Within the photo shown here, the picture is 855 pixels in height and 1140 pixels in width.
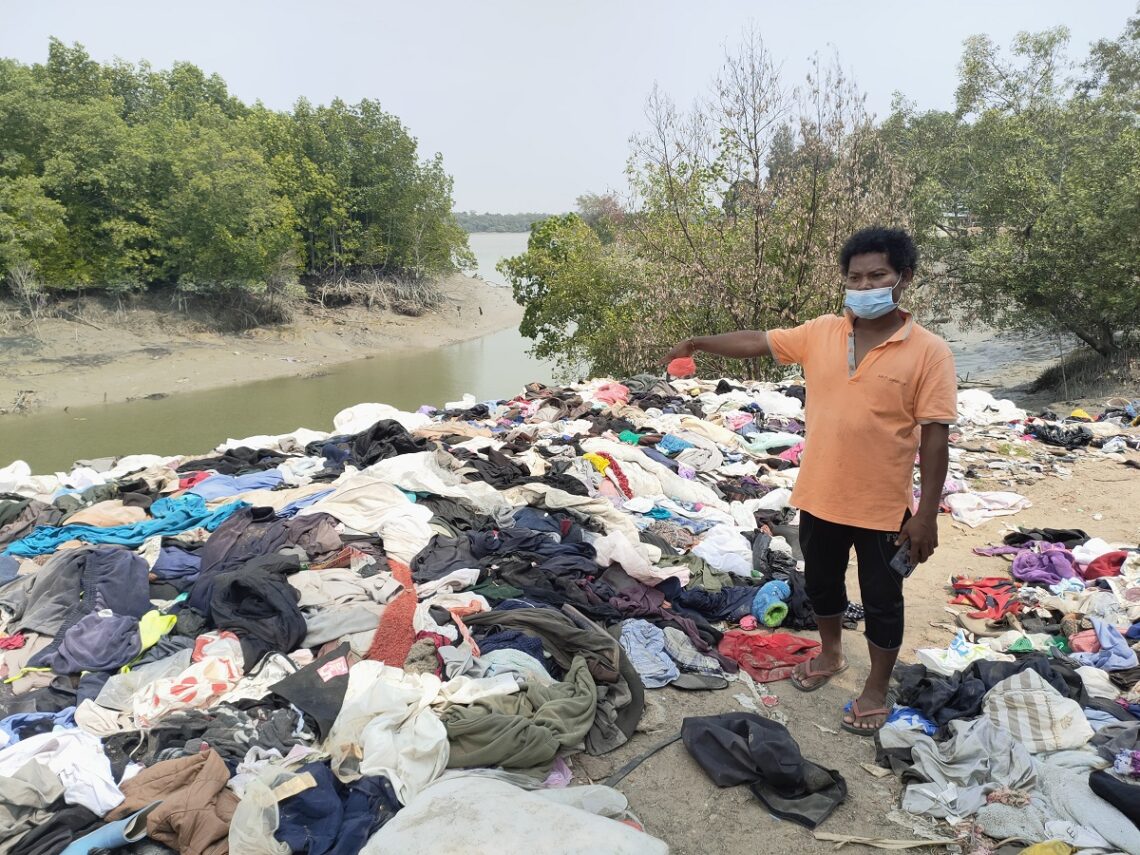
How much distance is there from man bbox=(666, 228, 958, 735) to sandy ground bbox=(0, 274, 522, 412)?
18.4 m

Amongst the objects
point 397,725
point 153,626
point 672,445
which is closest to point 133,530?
point 153,626

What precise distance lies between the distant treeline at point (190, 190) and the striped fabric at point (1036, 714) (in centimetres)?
2086

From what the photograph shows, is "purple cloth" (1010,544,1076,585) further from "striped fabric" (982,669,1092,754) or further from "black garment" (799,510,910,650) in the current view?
"black garment" (799,510,910,650)

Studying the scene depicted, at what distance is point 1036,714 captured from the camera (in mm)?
2461

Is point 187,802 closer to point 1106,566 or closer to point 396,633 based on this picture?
point 396,633

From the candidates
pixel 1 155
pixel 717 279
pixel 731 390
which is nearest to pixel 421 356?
pixel 1 155

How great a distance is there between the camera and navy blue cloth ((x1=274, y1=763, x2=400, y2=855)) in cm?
214

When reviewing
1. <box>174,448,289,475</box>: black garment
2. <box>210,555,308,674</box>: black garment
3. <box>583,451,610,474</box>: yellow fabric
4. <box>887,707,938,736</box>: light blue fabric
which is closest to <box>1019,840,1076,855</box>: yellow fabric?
<box>887,707,938,736</box>: light blue fabric

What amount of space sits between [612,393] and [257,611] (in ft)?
18.1

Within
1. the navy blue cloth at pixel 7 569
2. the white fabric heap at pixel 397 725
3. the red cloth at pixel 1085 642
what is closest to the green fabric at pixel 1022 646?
the red cloth at pixel 1085 642

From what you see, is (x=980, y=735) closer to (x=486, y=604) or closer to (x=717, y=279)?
(x=486, y=604)

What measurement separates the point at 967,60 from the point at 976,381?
24.6ft

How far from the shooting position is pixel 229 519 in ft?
14.1

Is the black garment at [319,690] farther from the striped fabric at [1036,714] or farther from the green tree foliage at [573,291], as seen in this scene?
the green tree foliage at [573,291]
